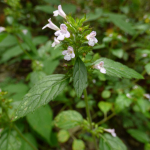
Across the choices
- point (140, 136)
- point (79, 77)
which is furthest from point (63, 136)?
point (79, 77)

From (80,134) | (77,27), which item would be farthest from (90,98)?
(77,27)

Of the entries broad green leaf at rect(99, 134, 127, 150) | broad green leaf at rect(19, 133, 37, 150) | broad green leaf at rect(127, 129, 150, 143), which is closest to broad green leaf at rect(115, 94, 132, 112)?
broad green leaf at rect(99, 134, 127, 150)

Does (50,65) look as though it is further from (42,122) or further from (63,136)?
(63,136)

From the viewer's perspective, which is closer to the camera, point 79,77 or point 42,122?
point 79,77

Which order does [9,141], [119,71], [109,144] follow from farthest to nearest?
1. [109,144]
2. [9,141]
3. [119,71]

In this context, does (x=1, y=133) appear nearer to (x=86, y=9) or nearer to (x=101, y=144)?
(x=101, y=144)

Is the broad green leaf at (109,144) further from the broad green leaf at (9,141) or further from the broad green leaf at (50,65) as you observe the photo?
the broad green leaf at (50,65)

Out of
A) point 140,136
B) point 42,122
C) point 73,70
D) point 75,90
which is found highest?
point 73,70
